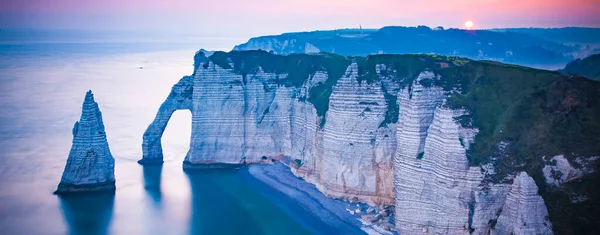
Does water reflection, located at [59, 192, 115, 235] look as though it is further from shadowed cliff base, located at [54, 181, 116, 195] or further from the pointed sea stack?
the pointed sea stack

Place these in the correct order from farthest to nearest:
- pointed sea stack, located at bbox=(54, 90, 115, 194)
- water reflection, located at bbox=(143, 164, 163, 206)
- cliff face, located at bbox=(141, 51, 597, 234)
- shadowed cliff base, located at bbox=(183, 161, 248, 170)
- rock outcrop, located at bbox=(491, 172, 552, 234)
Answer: shadowed cliff base, located at bbox=(183, 161, 248, 170) < water reflection, located at bbox=(143, 164, 163, 206) < pointed sea stack, located at bbox=(54, 90, 115, 194) < cliff face, located at bbox=(141, 51, 597, 234) < rock outcrop, located at bbox=(491, 172, 552, 234)

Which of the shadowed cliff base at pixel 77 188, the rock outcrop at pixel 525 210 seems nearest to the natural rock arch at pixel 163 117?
the shadowed cliff base at pixel 77 188

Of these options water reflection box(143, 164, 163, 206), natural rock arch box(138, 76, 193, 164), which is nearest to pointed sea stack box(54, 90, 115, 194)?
water reflection box(143, 164, 163, 206)

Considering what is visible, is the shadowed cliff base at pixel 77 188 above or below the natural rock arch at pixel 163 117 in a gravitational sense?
below

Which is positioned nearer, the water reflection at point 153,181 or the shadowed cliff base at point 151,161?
the water reflection at point 153,181

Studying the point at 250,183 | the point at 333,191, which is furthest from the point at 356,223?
the point at 250,183

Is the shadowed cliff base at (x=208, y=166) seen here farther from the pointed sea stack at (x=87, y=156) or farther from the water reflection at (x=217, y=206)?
the pointed sea stack at (x=87, y=156)
